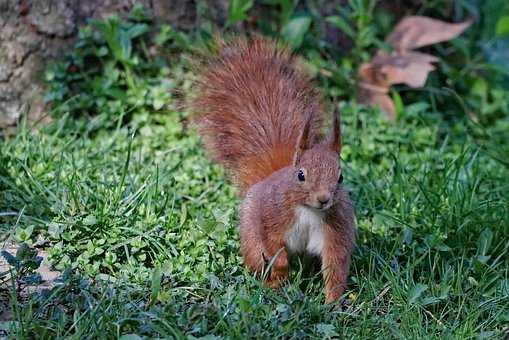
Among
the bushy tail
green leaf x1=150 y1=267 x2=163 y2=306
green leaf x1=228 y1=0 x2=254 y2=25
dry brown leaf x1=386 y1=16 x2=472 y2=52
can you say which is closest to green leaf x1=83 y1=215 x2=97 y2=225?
green leaf x1=150 y1=267 x2=163 y2=306

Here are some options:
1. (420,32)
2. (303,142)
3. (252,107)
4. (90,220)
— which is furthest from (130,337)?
(420,32)

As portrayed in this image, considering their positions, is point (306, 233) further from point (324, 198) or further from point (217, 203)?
point (217, 203)

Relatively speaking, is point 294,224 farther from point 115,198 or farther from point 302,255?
point 115,198

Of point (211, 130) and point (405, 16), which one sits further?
point (405, 16)

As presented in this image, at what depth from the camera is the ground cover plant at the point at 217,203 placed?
9.94 ft

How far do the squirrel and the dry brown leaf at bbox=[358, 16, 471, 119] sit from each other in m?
1.35

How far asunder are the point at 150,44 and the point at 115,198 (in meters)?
1.43

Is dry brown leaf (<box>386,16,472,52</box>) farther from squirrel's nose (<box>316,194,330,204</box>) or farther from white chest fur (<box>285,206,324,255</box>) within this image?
squirrel's nose (<box>316,194,330,204</box>)

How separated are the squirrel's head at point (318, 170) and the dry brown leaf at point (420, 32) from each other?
2.13 m

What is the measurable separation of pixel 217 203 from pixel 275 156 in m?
0.60

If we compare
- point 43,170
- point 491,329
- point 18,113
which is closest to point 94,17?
point 18,113

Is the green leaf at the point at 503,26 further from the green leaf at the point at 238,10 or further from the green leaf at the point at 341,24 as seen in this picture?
the green leaf at the point at 238,10

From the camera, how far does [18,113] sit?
4.49m

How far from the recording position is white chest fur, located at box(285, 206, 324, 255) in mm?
3213
